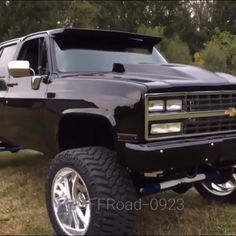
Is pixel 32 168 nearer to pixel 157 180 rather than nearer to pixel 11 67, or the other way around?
pixel 11 67

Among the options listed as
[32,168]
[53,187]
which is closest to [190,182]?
[53,187]

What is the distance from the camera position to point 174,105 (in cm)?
416

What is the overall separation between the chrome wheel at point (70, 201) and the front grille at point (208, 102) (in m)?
1.11

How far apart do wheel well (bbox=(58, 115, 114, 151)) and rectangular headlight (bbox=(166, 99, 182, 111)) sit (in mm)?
557

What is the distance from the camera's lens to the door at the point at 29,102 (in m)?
5.22

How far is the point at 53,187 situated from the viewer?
15.0ft

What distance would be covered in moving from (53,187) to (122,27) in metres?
31.7

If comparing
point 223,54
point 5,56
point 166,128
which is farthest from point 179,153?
point 223,54

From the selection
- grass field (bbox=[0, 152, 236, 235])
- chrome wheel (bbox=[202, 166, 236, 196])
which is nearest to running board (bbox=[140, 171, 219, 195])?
grass field (bbox=[0, 152, 236, 235])

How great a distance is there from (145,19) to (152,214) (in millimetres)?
32323

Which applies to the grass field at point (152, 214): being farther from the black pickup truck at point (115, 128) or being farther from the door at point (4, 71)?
the door at point (4, 71)

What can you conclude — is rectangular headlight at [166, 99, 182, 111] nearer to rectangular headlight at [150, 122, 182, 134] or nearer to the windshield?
rectangular headlight at [150, 122, 182, 134]

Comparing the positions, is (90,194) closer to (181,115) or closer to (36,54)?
(181,115)

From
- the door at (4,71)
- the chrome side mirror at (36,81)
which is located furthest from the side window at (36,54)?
the door at (4,71)
